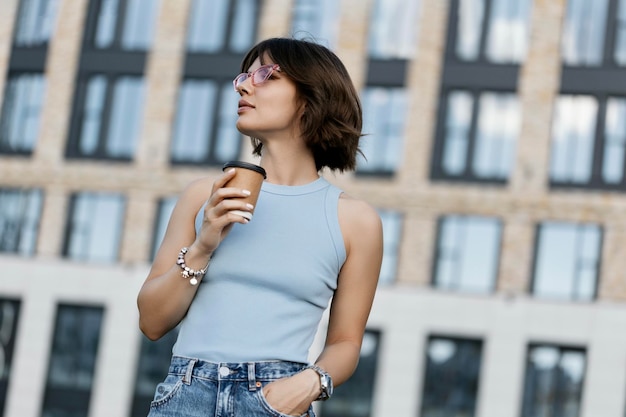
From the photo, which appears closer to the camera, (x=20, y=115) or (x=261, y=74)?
(x=261, y=74)

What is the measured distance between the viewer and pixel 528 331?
34.9 meters

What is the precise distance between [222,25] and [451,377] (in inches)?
453

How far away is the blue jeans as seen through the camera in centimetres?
384

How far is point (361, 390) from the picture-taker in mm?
35688

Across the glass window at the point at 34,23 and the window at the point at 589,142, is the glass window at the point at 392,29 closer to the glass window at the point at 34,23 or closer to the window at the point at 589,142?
the window at the point at 589,142

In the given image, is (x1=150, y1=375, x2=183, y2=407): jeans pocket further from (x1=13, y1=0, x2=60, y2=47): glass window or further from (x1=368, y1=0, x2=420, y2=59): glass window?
(x1=13, y1=0, x2=60, y2=47): glass window

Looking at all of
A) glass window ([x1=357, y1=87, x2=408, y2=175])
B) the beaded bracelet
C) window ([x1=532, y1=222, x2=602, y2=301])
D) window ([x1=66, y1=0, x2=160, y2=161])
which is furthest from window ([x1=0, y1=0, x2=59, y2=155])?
the beaded bracelet

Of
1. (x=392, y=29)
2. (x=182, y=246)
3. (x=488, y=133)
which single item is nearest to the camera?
(x=182, y=246)

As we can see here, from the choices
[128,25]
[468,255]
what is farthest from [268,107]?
[128,25]

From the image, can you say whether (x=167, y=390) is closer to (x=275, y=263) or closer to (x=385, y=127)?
(x=275, y=263)

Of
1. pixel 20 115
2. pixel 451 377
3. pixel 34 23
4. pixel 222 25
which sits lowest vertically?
pixel 451 377

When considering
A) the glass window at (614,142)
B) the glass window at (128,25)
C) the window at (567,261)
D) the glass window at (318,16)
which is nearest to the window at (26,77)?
the glass window at (128,25)

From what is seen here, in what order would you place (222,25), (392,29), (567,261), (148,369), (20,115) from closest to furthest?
(567,261) < (392,29) < (148,369) < (222,25) < (20,115)

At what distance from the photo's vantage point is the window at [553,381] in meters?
34.5
